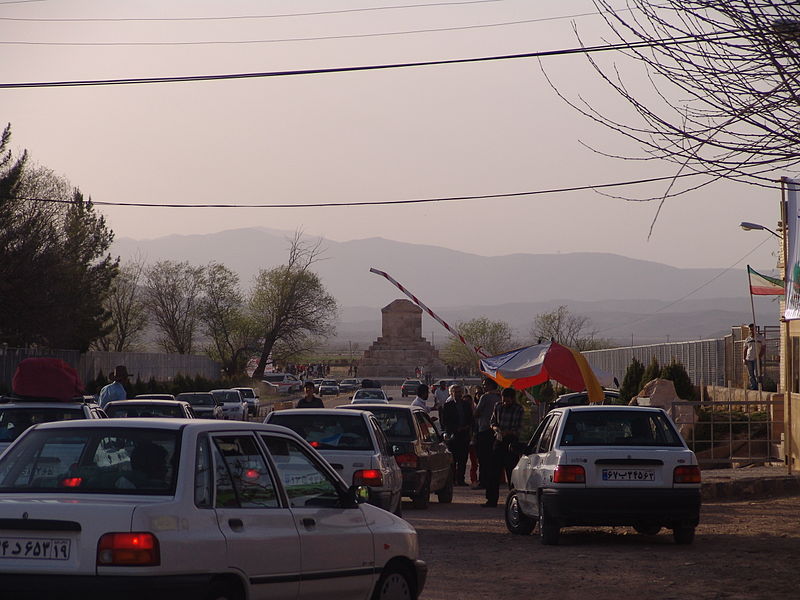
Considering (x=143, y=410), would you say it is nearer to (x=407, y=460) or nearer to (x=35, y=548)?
(x=407, y=460)

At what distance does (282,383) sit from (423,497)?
66.4 m

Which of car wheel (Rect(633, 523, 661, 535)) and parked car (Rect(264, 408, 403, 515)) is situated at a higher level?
parked car (Rect(264, 408, 403, 515))

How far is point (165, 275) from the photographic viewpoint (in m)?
94.4

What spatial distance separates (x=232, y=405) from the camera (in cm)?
4762

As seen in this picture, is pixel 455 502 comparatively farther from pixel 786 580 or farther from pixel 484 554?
pixel 786 580

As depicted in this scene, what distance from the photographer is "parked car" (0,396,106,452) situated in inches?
583

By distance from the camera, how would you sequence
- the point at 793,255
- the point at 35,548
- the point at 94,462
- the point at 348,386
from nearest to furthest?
1. the point at 35,548
2. the point at 94,462
3. the point at 793,255
4. the point at 348,386

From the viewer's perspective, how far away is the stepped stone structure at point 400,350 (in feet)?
420

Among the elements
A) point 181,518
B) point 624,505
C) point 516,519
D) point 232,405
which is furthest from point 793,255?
point 232,405

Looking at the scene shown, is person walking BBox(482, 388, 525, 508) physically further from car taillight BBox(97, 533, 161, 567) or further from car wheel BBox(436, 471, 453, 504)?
car taillight BBox(97, 533, 161, 567)

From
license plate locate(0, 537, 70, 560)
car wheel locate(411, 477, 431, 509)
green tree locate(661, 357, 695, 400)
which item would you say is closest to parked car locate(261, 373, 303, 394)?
green tree locate(661, 357, 695, 400)

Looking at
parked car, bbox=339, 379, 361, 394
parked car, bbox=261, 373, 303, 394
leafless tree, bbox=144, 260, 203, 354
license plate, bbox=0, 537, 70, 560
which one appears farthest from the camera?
leafless tree, bbox=144, 260, 203, 354

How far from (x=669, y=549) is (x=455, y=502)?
7326mm

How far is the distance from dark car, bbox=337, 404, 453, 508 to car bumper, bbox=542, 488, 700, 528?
15.2 ft
